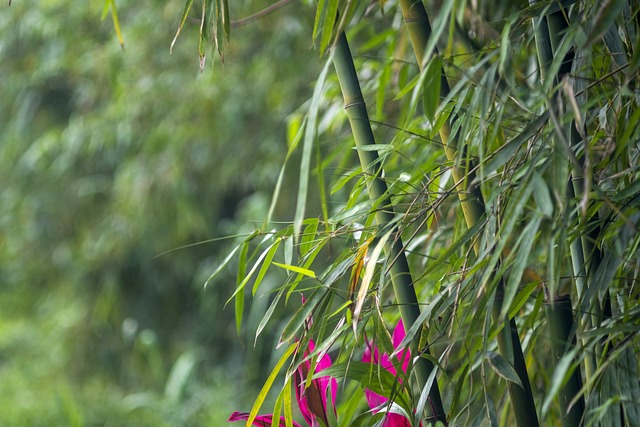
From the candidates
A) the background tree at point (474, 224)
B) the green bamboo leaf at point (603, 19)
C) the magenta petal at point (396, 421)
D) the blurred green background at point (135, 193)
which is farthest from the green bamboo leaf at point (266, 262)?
the blurred green background at point (135, 193)

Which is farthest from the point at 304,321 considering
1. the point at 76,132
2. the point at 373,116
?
the point at 76,132

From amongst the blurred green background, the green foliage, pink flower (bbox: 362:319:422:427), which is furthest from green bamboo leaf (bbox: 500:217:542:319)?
the blurred green background

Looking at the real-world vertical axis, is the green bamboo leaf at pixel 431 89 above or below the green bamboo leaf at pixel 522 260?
above

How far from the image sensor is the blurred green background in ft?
6.66

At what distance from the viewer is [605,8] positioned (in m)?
0.32

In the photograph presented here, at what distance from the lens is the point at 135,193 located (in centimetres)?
217

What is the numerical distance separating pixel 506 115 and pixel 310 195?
4.84 feet

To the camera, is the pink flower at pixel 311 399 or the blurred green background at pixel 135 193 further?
the blurred green background at pixel 135 193

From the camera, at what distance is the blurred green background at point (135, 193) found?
2029mm

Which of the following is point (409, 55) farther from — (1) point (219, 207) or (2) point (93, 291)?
(2) point (93, 291)

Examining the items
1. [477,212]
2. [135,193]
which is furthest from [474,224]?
[135,193]

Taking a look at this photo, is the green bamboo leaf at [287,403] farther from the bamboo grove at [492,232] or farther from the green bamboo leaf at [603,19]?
the green bamboo leaf at [603,19]

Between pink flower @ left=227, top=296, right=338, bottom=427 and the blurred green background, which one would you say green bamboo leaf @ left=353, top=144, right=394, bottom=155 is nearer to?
pink flower @ left=227, top=296, right=338, bottom=427

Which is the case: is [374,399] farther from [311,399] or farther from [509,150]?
[509,150]
